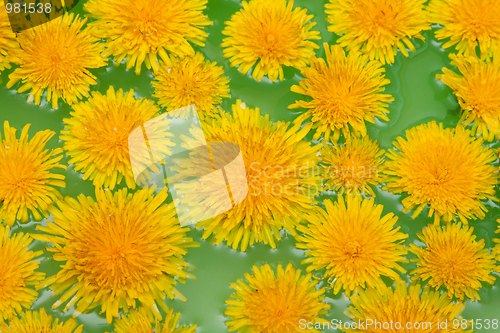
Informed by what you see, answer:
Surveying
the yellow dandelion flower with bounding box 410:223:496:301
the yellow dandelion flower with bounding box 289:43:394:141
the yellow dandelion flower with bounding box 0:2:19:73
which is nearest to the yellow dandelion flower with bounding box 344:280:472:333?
the yellow dandelion flower with bounding box 410:223:496:301

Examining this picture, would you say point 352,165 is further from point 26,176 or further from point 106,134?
point 26,176

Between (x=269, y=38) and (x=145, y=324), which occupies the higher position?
(x=269, y=38)

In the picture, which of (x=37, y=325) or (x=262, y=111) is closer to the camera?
(x=37, y=325)

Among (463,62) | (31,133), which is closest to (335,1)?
(463,62)

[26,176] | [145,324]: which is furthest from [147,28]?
[145,324]

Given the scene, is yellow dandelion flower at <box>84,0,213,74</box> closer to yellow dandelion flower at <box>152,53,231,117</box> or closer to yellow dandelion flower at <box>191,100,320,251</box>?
yellow dandelion flower at <box>152,53,231,117</box>

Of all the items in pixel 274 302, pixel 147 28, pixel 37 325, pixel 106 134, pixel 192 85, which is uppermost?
pixel 147 28
